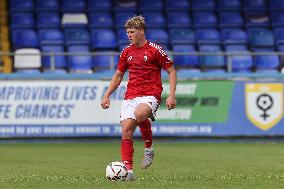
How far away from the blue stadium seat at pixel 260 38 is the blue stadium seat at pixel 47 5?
5.95 metres

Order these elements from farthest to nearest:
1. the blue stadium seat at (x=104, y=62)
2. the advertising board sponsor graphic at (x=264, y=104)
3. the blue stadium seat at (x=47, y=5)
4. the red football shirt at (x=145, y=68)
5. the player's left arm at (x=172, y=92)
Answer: the blue stadium seat at (x=47, y=5)
the blue stadium seat at (x=104, y=62)
the advertising board sponsor graphic at (x=264, y=104)
the red football shirt at (x=145, y=68)
the player's left arm at (x=172, y=92)

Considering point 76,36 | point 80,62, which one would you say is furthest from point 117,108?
point 76,36

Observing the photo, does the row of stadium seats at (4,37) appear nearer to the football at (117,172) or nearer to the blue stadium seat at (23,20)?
the blue stadium seat at (23,20)

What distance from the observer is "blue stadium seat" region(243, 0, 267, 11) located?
26641 mm

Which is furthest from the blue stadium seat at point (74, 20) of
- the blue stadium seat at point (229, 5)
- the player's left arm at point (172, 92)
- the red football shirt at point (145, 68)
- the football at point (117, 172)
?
the football at point (117, 172)

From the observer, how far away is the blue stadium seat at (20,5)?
25.4 metres

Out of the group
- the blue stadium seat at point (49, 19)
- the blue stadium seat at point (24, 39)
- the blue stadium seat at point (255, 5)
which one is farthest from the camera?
the blue stadium seat at point (255, 5)

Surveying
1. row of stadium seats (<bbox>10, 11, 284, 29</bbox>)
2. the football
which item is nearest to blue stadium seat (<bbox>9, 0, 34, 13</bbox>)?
row of stadium seats (<bbox>10, 11, 284, 29</bbox>)

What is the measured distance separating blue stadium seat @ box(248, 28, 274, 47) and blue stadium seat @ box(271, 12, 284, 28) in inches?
18.7

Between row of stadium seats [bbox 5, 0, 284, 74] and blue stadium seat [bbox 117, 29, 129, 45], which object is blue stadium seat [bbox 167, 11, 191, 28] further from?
blue stadium seat [bbox 117, 29, 129, 45]

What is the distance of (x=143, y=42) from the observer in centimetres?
1088

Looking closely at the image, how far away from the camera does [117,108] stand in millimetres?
19516

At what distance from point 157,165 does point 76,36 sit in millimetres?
12011

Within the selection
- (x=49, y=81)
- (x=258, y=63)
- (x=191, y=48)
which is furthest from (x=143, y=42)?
(x=191, y=48)
